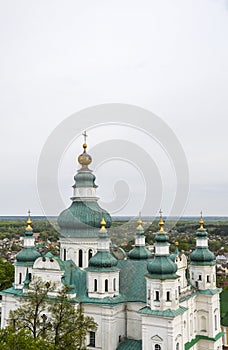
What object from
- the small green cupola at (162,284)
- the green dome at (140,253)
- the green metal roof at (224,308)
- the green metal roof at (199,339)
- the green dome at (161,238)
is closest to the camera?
the small green cupola at (162,284)

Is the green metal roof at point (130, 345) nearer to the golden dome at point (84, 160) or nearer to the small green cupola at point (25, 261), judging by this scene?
the small green cupola at point (25, 261)

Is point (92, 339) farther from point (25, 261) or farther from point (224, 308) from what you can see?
point (224, 308)

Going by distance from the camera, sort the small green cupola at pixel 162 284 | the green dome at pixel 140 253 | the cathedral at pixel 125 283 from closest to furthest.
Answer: the small green cupola at pixel 162 284 < the cathedral at pixel 125 283 < the green dome at pixel 140 253

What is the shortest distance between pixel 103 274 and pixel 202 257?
7419 mm

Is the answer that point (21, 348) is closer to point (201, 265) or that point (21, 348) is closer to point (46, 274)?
point (46, 274)

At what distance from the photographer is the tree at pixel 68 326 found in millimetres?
19562

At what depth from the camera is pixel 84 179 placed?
30.0m

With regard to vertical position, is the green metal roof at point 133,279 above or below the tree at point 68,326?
above

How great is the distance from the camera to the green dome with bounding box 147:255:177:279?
2197 cm

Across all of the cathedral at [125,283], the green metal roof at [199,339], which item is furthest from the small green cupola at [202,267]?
the green metal roof at [199,339]

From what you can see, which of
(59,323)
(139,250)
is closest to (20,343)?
(59,323)

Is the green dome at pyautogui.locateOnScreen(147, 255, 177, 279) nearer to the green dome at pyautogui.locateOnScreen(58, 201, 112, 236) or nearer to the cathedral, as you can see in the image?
the cathedral

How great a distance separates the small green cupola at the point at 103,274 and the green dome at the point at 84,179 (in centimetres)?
612

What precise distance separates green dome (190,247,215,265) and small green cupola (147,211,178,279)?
18.9ft
